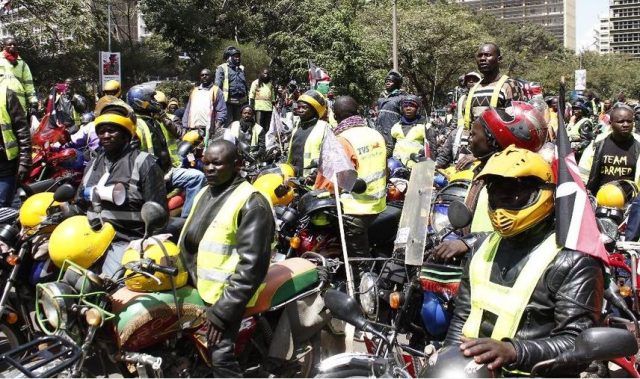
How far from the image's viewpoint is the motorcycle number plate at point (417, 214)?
3.70m

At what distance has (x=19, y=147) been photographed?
6762 millimetres

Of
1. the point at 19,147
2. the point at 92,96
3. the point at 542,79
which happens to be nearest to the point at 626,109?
the point at 19,147

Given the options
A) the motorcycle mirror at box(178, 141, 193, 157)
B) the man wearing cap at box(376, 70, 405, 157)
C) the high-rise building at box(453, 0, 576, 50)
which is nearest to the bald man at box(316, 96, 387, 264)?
the motorcycle mirror at box(178, 141, 193, 157)

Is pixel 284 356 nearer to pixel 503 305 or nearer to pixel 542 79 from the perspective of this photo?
pixel 503 305

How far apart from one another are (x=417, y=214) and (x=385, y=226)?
293 centimetres

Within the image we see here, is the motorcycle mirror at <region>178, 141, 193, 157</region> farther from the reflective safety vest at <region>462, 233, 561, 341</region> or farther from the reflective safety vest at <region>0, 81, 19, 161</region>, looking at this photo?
the reflective safety vest at <region>462, 233, 561, 341</region>

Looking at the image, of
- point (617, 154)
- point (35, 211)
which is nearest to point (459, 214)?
point (35, 211)

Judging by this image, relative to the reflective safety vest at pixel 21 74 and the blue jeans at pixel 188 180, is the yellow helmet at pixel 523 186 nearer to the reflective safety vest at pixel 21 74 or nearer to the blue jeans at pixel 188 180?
the blue jeans at pixel 188 180

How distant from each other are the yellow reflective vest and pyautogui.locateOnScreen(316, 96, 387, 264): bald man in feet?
7.82

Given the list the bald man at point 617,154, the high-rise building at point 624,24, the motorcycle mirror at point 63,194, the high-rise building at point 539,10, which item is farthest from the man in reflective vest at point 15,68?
the high-rise building at point 539,10

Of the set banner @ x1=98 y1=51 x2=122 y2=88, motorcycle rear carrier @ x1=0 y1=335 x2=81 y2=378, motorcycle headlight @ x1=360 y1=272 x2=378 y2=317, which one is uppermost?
banner @ x1=98 y1=51 x2=122 y2=88

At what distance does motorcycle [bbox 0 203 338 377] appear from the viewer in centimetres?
366

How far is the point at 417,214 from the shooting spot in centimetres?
385

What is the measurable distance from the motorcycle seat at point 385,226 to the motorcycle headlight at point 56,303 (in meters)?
3.52
